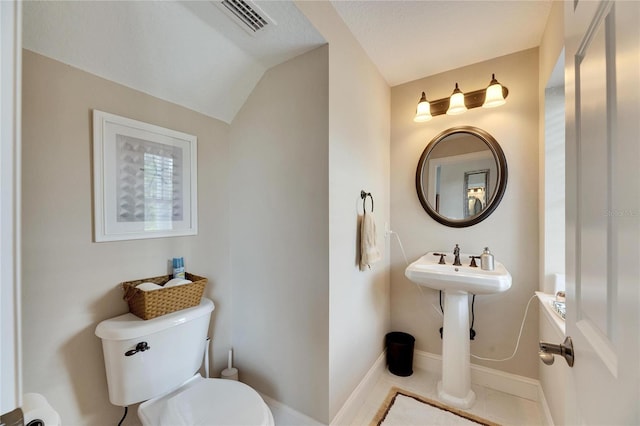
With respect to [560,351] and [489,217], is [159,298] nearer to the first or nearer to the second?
[560,351]

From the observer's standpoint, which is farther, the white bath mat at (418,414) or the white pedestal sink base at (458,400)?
the white pedestal sink base at (458,400)

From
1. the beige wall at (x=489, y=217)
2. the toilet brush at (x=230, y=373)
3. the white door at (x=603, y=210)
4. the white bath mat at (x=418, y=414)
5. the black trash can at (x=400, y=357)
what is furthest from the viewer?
the black trash can at (x=400, y=357)

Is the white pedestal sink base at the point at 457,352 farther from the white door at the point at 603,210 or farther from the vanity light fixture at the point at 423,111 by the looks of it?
the vanity light fixture at the point at 423,111

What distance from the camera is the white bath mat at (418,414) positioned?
59.8 inches

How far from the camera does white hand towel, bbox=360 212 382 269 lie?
1610 millimetres

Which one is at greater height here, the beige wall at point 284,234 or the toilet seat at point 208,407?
the beige wall at point 284,234

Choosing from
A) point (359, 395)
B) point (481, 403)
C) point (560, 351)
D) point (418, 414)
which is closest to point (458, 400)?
point (481, 403)

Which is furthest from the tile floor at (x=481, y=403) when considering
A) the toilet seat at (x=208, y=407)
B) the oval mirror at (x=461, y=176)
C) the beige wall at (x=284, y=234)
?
the oval mirror at (x=461, y=176)

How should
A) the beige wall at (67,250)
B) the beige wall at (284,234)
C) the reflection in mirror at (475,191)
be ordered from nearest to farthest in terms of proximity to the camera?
the beige wall at (67,250) → the beige wall at (284,234) → the reflection in mirror at (475,191)

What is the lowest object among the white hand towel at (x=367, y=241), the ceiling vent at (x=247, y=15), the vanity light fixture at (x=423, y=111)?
the white hand towel at (x=367, y=241)

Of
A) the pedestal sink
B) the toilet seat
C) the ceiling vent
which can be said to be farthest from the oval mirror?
the toilet seat

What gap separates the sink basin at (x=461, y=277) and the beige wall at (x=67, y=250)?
157cm

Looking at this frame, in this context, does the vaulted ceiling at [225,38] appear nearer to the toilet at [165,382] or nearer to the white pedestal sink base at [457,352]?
the toilet at [165,382]

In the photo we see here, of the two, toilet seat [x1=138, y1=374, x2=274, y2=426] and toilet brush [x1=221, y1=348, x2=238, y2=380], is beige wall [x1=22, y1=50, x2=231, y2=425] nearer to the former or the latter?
toilet seat [x1=138, y1=374, x2=274, y2=426]
